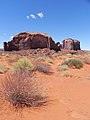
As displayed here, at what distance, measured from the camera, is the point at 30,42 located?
52750 millimetres

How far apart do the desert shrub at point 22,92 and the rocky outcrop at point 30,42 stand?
4512 cm

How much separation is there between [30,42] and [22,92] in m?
46.3

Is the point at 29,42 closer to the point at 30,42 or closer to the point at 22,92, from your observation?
the point at 30,42

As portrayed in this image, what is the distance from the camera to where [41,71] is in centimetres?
1415

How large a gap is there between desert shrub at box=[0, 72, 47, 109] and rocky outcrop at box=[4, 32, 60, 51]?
45124 mm

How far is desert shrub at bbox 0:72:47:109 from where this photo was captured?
22.2 feet

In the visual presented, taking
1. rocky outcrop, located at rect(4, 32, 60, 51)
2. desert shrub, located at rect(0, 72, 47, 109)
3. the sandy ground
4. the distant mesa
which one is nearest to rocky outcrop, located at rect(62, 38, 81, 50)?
the distant mesa

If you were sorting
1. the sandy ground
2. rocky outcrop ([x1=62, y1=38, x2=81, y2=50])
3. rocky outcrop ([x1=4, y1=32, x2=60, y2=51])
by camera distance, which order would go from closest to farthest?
the sandy ground, rocky outcrop ([x1=4, y1=32, x2=60, y2=51]), rocky outcrop ([x1=62, y1=38, x2=81, y2=50])

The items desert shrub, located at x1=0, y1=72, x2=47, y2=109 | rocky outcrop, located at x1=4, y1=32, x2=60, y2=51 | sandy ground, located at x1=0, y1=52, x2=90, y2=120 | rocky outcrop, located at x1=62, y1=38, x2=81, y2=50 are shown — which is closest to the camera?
sandy ground, located at x1=0, y1=52, x2=90, y2=120

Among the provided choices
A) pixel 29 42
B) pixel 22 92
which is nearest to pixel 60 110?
pixel 22 92

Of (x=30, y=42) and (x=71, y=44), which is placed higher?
(x=71, y=44)

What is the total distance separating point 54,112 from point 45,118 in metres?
0.55

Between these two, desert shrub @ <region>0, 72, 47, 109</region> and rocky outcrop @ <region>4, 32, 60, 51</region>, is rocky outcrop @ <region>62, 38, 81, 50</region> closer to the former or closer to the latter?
rocky outcrop @ <region>4, 32, 60, 51</region>

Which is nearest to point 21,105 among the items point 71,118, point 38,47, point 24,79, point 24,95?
point 24,95
